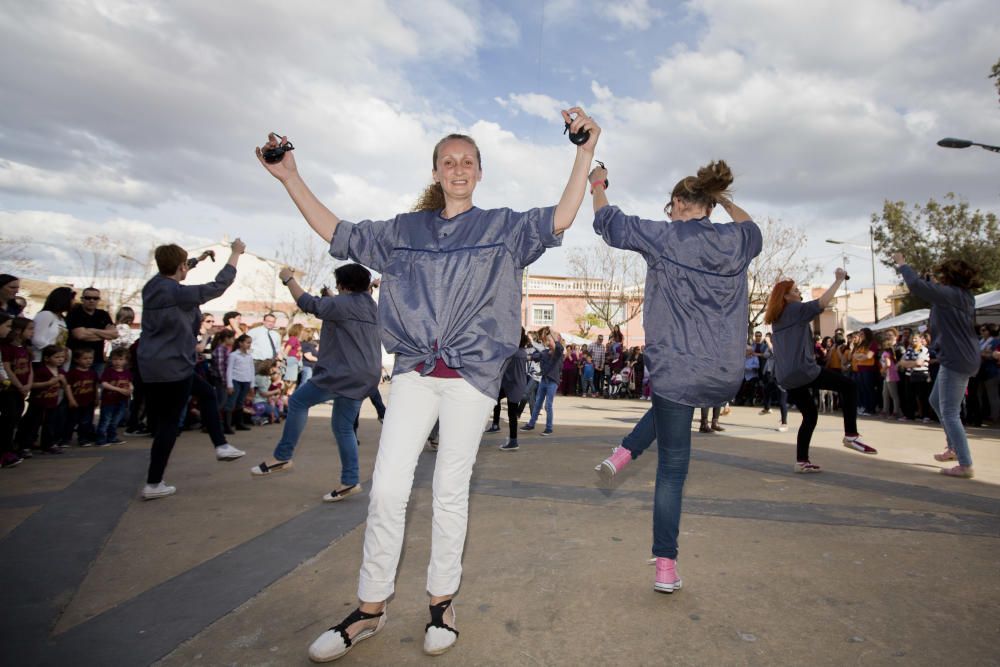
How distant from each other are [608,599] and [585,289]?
139 feet

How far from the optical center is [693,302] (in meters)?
3.03

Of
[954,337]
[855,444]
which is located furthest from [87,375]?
[954,337]

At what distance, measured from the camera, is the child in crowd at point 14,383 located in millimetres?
6316

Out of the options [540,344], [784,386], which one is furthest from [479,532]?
[540,344]

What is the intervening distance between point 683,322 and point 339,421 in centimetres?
299

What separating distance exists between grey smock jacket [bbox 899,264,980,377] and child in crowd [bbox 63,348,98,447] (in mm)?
9086

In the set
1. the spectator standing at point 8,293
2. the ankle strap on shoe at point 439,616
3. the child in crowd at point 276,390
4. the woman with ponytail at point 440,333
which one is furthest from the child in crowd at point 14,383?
the ankle strap on shoe at point 439,616

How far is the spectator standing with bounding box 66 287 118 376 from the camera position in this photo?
8.09 metres

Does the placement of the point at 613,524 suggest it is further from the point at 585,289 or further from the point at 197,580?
the point at 585,289

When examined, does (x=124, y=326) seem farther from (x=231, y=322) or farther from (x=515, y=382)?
(x=515, y=382)

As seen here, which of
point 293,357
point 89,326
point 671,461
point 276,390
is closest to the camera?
point 671,461

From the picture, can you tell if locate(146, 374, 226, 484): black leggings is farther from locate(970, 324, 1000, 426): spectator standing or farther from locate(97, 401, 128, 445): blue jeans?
locate(970, 324, 1000, 426): spectator standing

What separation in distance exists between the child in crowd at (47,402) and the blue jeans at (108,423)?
1.65ft

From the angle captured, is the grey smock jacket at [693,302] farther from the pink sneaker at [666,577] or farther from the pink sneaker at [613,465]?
the pink sneaker at [613,465]
